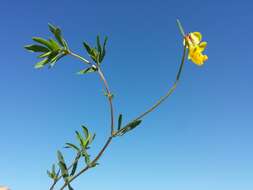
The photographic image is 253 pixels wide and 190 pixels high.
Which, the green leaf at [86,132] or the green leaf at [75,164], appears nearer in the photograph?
the green leaf at [75,164]

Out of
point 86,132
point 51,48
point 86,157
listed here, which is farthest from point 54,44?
point 86,157

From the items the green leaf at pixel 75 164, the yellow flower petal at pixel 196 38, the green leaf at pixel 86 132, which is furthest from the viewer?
the green leaf at pixel 86 132

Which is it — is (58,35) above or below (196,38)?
above

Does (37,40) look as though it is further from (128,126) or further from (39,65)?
(128,126)

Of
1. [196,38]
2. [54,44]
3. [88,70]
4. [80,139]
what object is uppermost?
[54,44]

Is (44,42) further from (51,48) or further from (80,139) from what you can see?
(80,139)

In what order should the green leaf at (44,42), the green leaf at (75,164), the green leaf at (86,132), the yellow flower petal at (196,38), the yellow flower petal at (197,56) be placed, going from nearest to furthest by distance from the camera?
1. the yellow flower petal at (197,56)
2. the yellow flower petal at (196,38)
3. the green leaf at (75,164)
4. the green leaf at (44,42)
5. the green leaf at (86,132)

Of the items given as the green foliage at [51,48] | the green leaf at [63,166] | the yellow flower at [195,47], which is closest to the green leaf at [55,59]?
the green foliage at [51,48]

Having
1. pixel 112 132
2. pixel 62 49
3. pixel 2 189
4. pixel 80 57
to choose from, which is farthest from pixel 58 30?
pixel 2 189

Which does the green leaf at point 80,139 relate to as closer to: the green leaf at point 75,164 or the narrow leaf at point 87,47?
the green leaf at point 75,164

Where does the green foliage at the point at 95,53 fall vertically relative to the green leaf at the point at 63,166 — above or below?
above
